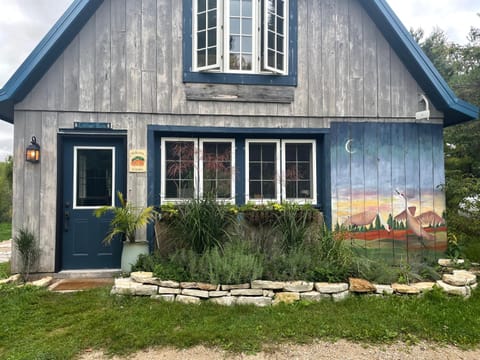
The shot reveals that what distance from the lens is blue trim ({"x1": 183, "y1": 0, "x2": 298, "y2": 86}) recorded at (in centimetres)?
479

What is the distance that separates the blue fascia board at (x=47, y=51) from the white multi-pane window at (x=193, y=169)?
2.19 m

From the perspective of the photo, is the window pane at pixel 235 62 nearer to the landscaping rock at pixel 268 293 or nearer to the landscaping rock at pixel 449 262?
the landscaping rock at pixel 268 293

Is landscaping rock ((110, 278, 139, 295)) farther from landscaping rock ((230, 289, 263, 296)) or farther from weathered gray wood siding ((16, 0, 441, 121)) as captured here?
weathered gray wood siding ((16, 0, 441, 121))

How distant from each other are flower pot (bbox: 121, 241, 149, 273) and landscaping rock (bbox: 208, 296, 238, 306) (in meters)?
1.42

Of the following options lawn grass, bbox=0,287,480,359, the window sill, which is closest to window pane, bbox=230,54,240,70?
the window sill

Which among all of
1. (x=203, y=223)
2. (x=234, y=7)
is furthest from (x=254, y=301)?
(x=234, y=7)

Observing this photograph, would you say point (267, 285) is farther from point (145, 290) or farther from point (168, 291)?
point (145, 290)

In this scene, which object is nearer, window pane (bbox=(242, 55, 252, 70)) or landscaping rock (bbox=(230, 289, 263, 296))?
landscaping rock (bbox=(230, 289, 263, 296))

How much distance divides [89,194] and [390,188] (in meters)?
5.31

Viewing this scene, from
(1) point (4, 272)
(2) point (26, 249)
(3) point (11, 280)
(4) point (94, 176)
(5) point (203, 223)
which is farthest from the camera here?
(4) point (94, 176)

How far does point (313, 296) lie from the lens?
3.58m

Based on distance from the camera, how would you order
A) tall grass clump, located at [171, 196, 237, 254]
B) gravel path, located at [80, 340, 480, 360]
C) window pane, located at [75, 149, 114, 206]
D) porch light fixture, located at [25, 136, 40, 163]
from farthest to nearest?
window pane, located at [75, 149, 114, 206], porch light fixture, located at [25, 136, 40, 163], tall grass clump, located at [171, 196, 237, 254], gravel path, located at [80, 340, 480, 360]

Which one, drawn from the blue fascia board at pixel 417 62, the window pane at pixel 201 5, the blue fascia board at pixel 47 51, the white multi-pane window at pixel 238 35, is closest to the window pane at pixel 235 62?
the white multi-pane window at pixel 238 35

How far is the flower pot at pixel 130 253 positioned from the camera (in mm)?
4172
